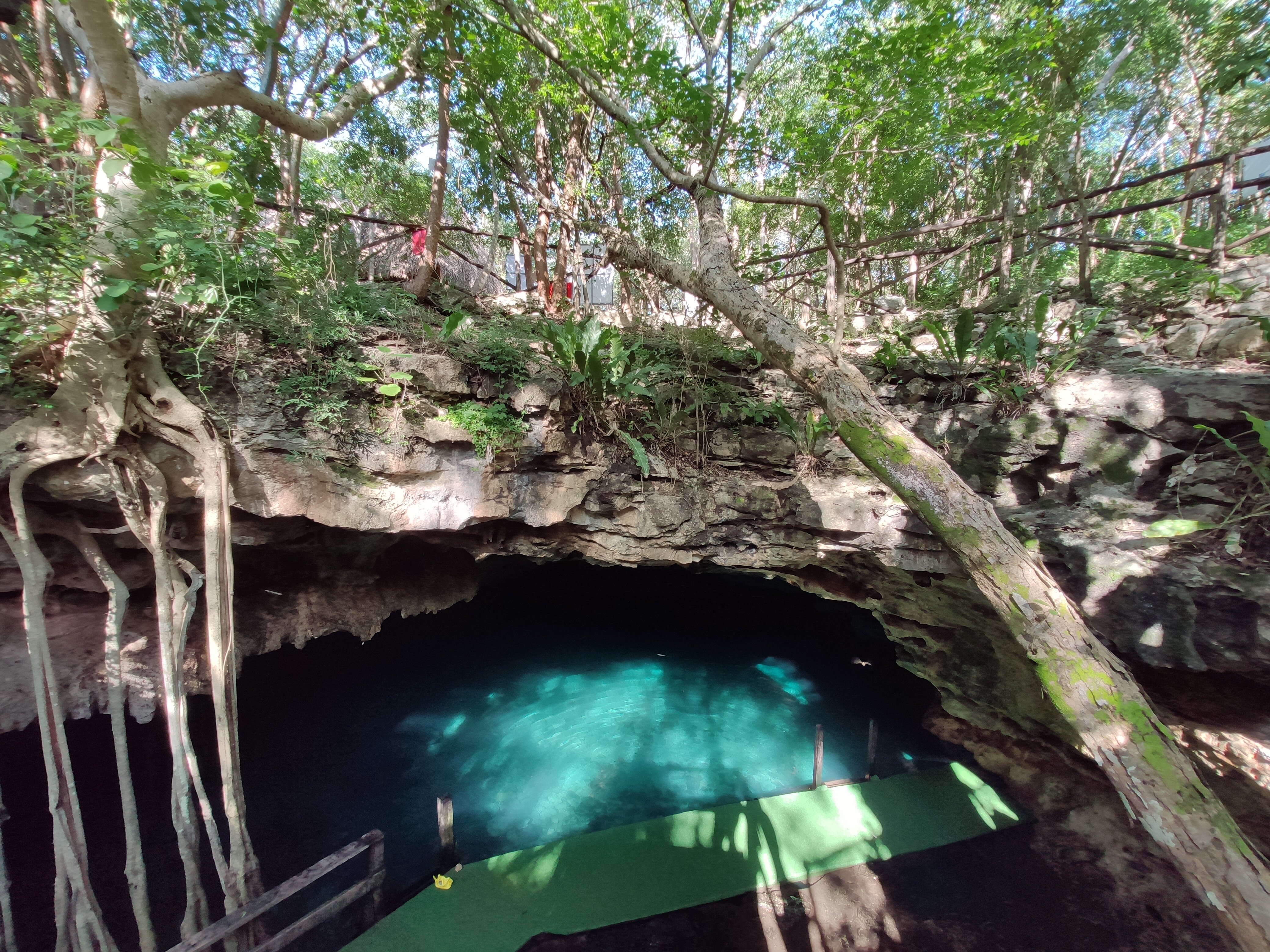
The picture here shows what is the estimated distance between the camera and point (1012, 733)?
449cm

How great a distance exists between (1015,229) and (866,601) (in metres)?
4.22

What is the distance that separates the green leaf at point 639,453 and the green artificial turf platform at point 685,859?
2779 mm

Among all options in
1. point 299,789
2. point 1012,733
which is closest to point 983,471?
point 1012,733

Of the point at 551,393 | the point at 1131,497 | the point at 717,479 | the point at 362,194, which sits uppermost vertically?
the point at 362,194

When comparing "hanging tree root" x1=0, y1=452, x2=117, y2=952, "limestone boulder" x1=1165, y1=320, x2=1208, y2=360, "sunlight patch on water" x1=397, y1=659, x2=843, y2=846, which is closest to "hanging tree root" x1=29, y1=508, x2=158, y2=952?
"hanging tree root" x1=0, y1=452, x2=117, y2=952

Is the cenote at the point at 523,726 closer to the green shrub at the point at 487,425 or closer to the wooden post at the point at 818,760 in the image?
the wooden post at the point at 818,760

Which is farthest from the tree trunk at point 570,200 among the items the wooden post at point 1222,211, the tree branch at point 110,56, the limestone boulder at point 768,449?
the wooden post at point 1222,211

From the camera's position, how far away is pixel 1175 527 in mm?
2742

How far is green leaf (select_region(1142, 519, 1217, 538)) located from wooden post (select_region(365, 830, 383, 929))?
4929 millimetres

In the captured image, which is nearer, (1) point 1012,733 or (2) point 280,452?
(2) point 280,452

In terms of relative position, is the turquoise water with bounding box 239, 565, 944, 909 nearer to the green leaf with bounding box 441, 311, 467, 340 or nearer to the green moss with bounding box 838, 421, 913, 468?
the green moss with bounding box 838, 421, 913, 468

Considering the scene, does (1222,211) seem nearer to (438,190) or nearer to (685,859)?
(438,190)

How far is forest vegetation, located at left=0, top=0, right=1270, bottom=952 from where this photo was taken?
235 centimetres

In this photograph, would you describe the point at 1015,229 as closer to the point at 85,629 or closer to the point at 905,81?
the point at 905,81
